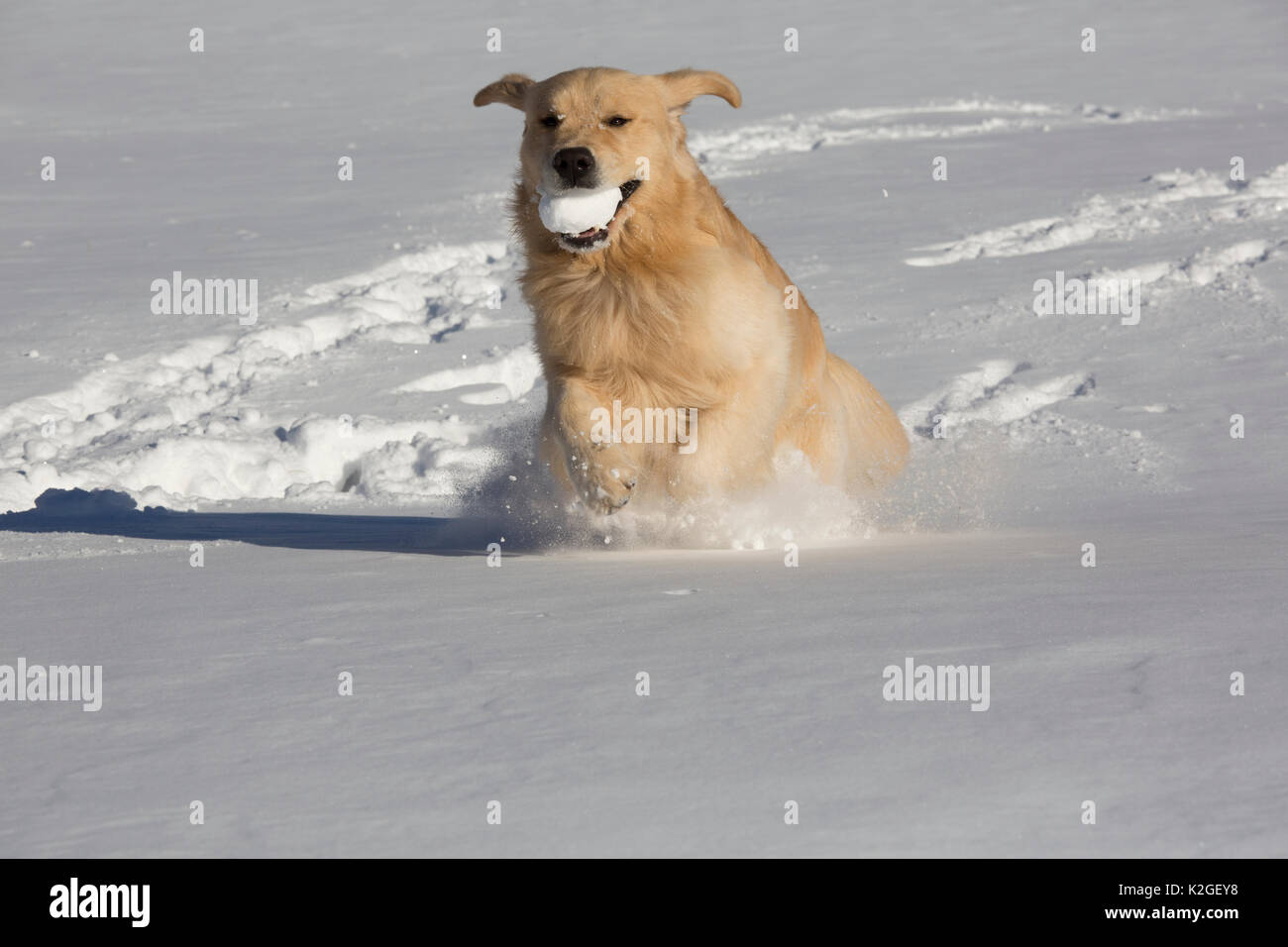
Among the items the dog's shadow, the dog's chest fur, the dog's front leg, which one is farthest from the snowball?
the dog's shadow

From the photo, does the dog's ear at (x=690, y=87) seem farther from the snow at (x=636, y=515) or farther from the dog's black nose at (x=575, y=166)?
the snow at (x=636, y=515)

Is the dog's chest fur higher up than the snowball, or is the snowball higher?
the snowball

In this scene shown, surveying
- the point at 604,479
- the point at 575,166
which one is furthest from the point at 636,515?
the point at 575,166

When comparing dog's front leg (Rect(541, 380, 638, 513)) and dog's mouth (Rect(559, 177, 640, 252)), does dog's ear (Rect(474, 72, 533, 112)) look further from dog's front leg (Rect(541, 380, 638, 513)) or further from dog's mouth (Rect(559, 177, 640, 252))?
dog's front leg (Rect(541, 380, 638, 513))

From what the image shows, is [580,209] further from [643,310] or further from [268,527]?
[268,527]

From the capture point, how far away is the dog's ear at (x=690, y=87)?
4672 mm

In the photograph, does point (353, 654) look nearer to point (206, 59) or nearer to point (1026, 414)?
point (1026, 414)

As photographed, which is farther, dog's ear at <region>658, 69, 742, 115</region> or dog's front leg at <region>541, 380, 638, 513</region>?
dog's ear at <region>658, 69, 742, 115</region>

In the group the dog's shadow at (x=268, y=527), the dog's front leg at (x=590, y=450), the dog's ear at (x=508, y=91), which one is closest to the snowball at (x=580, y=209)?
the dog's front leg at (x=590, y=450)

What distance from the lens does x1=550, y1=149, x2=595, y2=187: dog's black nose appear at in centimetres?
421

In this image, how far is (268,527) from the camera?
16.5ft

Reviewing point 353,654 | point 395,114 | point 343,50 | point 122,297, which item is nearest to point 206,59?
point 343,50

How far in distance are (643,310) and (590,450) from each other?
1.56 feet

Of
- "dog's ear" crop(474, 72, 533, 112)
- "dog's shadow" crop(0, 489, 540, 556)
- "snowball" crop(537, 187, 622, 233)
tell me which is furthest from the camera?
"dog's ear" crop(474, 72, 533, 112)
